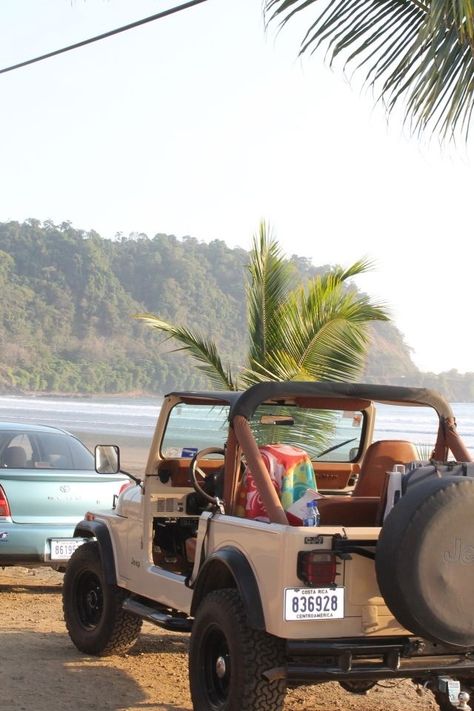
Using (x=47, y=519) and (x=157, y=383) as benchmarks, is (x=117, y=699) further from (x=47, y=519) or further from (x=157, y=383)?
(x=157, y=383)

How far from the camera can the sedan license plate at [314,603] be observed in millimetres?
5027

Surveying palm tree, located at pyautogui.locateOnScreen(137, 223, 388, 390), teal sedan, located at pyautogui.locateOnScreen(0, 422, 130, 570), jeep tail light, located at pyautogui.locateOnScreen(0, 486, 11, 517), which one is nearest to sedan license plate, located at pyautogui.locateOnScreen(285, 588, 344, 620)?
teal sedan, located at pyautogui.locateOnScreen(0, 422, 130, 570)

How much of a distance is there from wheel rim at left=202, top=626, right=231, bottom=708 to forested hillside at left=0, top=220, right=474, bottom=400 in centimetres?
10594

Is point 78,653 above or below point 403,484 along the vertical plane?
below

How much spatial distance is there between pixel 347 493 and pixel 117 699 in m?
2.01

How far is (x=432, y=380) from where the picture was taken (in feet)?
432

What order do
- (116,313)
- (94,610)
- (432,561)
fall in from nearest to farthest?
1. (432,561)
2. (94,610)
3. (116,313)

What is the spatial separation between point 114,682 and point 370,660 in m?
2.21

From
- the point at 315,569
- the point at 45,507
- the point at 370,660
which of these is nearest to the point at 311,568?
the point at 315,569

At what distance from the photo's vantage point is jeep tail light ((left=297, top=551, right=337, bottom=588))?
5.05m

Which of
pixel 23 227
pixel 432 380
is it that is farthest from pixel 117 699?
pixel 23 227

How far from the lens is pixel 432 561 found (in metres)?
4.79

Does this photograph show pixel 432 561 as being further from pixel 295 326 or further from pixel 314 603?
pixel 295 326

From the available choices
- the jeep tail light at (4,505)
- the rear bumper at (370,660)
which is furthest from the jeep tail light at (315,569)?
the jeep tail light at (4,505)
